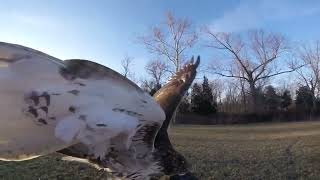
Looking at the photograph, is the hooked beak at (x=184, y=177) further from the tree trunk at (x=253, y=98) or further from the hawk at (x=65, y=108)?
the tree trunk at (x=253, y=98)

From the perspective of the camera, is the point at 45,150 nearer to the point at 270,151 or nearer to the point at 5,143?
the point at 5,143

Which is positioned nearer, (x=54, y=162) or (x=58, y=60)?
(x=58, y=60)

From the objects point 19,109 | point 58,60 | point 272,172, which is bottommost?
point 272,172

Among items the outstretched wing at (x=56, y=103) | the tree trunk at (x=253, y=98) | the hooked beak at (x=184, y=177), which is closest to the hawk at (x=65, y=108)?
the outstretched wing at (x=56, y=103)

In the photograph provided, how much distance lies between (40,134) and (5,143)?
8.7 inches

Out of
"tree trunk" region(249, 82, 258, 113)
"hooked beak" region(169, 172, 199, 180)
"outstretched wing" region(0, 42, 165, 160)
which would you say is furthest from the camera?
"tree trunk" region(249, 82, 258, 113)

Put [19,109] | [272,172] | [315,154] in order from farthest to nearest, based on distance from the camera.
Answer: [315,154] < [272,172] < [19,109]

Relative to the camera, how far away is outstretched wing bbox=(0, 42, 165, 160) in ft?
10.7

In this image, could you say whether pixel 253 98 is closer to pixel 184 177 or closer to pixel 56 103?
pixel 184 177

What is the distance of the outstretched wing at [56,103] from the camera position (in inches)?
128

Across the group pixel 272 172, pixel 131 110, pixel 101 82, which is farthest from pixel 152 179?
pixel 272 172

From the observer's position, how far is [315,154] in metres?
13.8

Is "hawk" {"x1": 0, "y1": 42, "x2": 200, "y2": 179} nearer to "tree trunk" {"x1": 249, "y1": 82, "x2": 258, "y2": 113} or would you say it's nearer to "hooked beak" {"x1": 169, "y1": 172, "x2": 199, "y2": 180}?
"hooked beak" {"x1": 169, "y1": 172, "x2": 199, "y2": 180}

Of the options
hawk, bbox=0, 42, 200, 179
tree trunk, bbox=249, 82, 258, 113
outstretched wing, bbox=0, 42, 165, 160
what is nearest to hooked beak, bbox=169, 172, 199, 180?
hawk, bbox=0, 42, 200, 179
